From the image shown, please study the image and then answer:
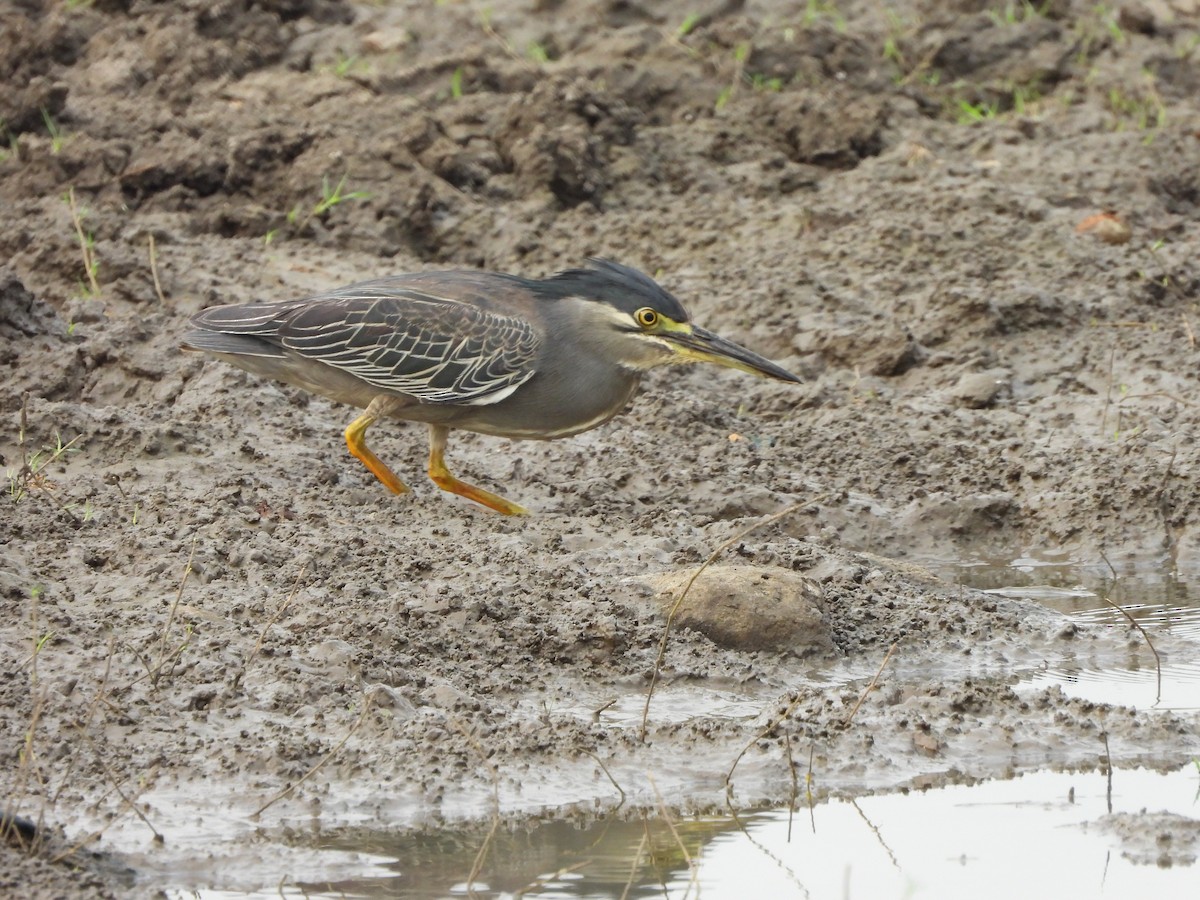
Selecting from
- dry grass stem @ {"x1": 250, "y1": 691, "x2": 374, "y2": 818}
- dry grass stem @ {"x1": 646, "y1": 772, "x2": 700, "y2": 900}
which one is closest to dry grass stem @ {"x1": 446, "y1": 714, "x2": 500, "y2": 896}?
dry grass stem @ {"x1": 250, "y1": 691, "x2": 374, "y2": 818}

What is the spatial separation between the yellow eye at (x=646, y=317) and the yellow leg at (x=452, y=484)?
0.81 m

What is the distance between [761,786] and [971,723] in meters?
0.71

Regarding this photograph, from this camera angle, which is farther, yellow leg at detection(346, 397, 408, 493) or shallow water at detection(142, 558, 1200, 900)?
yellow leg at detection(346, 397, 408, 493)

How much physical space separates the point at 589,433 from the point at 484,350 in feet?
3.07

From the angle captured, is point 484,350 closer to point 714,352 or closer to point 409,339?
point 409,339

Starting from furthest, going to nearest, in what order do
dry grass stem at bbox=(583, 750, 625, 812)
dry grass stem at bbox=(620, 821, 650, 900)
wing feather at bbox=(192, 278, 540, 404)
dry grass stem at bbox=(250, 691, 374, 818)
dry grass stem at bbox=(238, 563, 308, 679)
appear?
1. wing feather at bbox=(192, 278, 540, 404)
2. dry grass stem at bbox=(238, 563, 308, 679)
3. dry grass stem at bbox=(583, 750, 625, 812)
4. dry grass stem at bbox=(250, 691, 374, 818)
5. dry grass stem at bbox=(620, 821, 650, 900)

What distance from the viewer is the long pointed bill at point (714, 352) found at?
650cm

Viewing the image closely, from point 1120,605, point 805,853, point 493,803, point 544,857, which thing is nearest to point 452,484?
point 493,803

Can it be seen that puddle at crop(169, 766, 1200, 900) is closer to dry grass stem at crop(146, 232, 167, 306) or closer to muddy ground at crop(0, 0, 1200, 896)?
muddy ground at crop(0, 0, 1200, 896)

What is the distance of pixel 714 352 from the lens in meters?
6.51

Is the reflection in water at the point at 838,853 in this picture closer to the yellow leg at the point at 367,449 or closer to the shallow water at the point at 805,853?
the shallow water at the point at 805,853

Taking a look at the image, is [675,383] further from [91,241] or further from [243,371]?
[91,241]

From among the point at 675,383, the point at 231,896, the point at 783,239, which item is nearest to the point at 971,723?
the point at 231,896

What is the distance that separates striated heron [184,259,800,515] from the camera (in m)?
6.44
